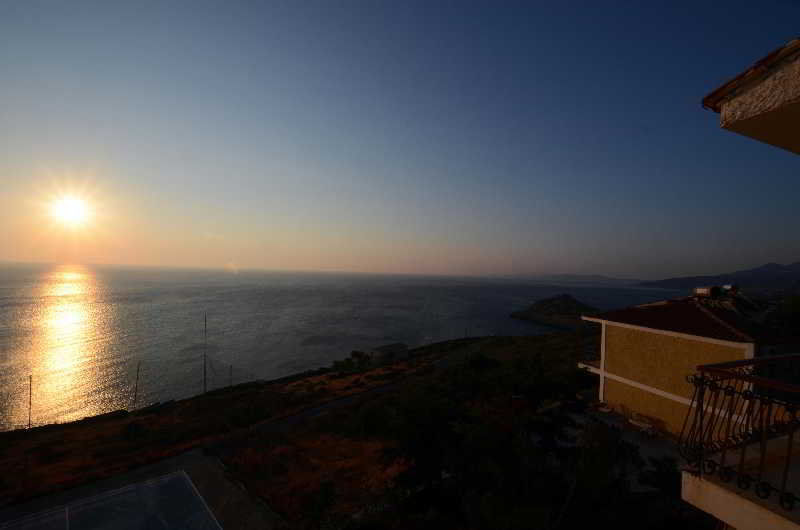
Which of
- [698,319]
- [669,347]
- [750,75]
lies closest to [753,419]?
[750,75]

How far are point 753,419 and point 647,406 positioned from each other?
9.64m

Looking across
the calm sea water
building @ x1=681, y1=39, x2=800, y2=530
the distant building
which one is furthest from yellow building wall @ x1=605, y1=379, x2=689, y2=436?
the calm sea water

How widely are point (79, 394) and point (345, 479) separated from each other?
40550 millimetres

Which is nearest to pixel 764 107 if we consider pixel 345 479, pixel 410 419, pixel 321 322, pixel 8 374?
pixel 410 419

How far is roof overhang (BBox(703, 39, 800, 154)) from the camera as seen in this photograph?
8.71 ft

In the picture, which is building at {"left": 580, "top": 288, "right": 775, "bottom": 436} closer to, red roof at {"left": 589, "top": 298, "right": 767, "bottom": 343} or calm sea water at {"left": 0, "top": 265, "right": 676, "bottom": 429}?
red roof at {"left": 589, "top": 298, "right": 767, "bottom": 343}

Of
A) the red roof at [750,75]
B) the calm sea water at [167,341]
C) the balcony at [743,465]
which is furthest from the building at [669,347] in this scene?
the calm sea water at [167,341]

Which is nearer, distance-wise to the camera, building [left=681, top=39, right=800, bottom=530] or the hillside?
building [left=681, top=39, right=800, bottom=530]

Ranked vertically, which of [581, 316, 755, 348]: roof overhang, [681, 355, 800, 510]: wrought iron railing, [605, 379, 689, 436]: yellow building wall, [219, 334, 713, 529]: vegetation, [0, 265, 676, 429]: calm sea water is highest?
[681, 355, 800, 510]: wrought iron railing

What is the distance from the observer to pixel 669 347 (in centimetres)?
1039

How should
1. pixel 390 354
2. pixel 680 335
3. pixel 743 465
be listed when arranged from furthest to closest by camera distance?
pixel 390 354
pixel 680 335
pixel 743 465

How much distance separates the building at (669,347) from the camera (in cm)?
930

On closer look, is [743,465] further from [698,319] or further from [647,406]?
[647,406]

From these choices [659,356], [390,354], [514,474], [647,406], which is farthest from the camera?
[390,354]
